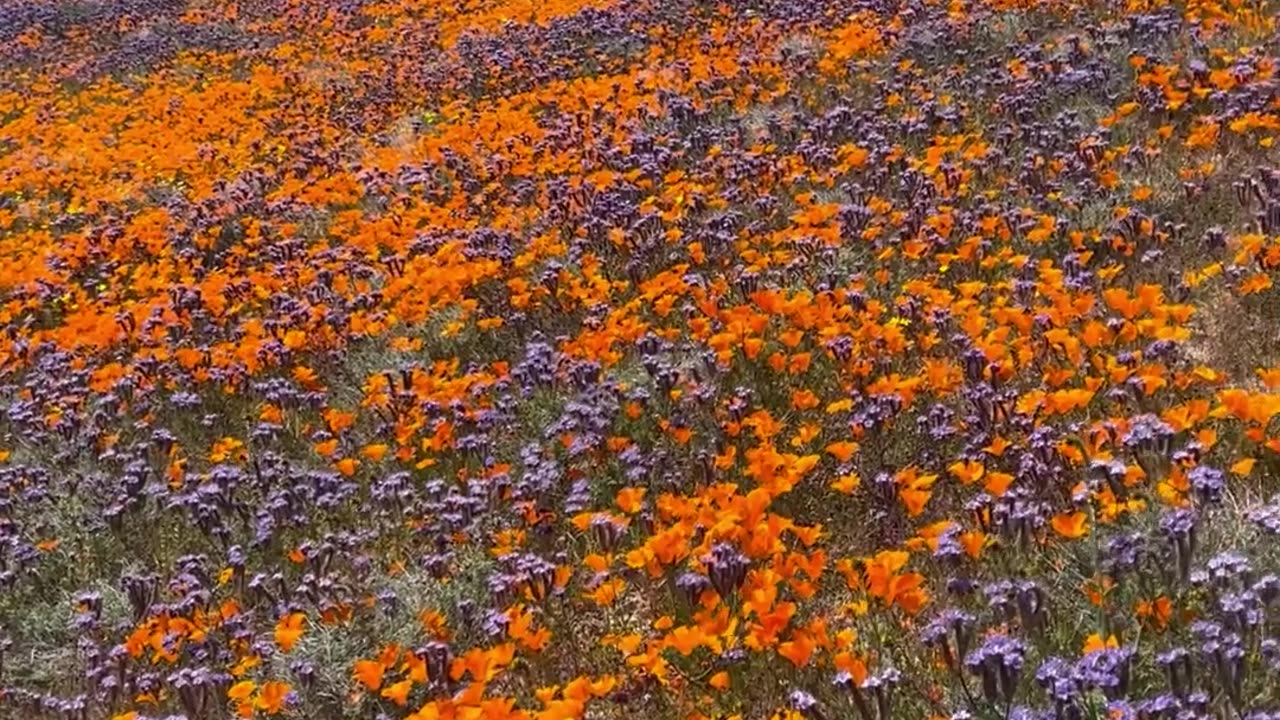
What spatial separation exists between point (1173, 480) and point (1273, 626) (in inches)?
23.2

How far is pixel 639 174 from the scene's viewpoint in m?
9.49

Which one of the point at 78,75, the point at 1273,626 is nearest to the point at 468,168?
the point at 1273,626

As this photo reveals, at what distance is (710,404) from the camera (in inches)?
236

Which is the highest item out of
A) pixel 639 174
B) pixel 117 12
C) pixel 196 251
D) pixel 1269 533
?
pixel 1269 533

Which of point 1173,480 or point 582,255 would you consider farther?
point 582,255

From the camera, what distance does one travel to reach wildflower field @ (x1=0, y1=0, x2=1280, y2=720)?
13.4 feet

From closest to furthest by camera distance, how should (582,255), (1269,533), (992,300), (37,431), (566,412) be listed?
(1269,533)
(566,412)
(992,300)
(37,431)
(582,255)

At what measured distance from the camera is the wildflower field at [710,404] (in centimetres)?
408

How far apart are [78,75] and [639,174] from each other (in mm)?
13625

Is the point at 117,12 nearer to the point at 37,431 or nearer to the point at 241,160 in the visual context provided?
the point at 241,160

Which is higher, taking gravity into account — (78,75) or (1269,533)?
(1269,533)

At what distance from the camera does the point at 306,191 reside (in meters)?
11.2

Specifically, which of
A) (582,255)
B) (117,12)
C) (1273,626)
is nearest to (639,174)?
(582,255)

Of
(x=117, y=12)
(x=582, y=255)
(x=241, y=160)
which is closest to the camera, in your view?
(x=582, y=255)
